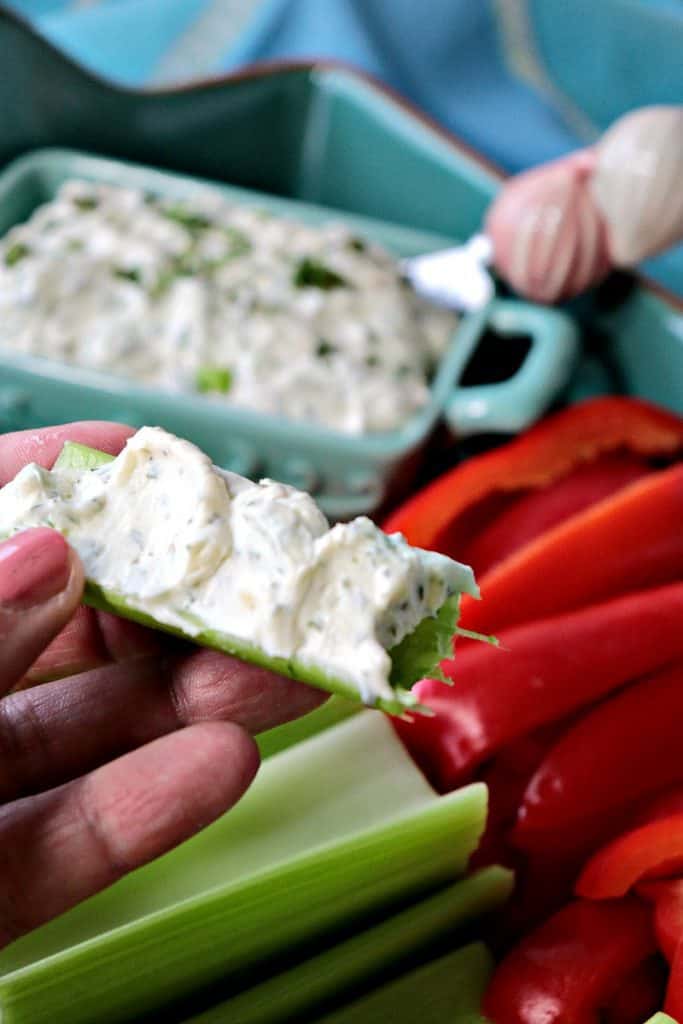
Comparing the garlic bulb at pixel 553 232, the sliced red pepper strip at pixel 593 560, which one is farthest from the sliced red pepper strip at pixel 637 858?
the garlic bulb at pixel 553 232

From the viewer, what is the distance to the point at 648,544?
42.2 inches

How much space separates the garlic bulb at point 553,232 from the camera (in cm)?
138

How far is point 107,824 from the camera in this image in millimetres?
627

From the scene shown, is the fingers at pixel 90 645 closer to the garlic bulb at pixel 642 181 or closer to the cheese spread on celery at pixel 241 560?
the cheese spread on celery at pixel 241 560

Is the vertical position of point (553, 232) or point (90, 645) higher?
point (553, 232)

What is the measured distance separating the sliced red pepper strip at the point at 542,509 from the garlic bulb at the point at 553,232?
0.27 metres

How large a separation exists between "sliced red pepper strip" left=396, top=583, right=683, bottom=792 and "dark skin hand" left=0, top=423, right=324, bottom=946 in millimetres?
177

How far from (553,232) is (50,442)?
32.7 inches

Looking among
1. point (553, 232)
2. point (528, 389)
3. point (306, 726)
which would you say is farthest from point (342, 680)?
point (553, 232)

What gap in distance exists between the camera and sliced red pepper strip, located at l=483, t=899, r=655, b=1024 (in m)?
0.80

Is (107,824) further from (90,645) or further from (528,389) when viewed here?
(528,389)

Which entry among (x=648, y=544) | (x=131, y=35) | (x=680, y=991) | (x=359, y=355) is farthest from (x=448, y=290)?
(x=680, y=991)

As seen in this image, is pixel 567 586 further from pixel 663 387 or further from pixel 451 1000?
pixel 663 387

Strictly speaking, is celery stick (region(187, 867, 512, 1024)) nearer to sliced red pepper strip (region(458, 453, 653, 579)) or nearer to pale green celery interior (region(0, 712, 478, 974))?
pale green celery interior (region(0, 712, 478, 974))
